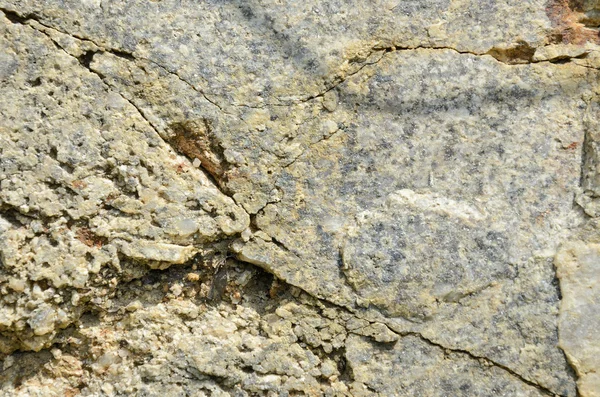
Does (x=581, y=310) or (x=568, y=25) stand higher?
(x=568, y=25)

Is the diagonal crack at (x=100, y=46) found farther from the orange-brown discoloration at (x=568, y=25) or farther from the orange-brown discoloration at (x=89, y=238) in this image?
the orange-brown discoloration at (x=568, y=25)

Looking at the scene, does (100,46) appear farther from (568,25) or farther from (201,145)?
(568,25)

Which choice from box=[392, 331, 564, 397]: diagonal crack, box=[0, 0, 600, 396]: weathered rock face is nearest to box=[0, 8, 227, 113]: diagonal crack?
box=[0, 0, 600, 396]: weathered rock face

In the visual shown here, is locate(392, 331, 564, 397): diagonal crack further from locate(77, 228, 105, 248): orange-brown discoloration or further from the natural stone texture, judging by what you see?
locate(77, 228, 105, 248): orange-brown discoloration

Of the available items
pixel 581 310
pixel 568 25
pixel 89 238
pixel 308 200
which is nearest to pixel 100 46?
pixel 89 238

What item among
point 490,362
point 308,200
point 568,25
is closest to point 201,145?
point 308,200

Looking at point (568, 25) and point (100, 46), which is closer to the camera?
point (100, 46)

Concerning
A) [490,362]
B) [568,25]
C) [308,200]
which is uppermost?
[568,25]
